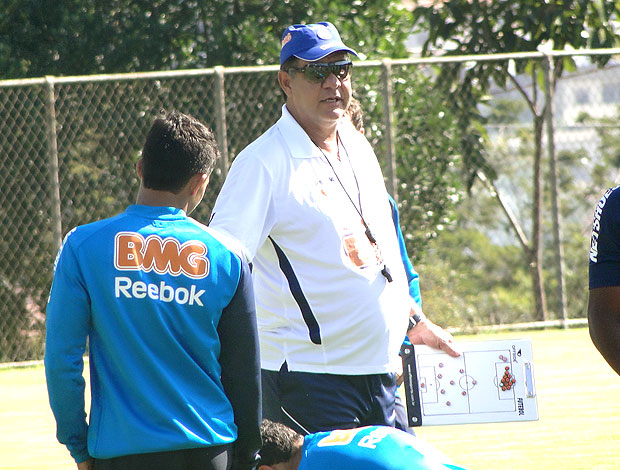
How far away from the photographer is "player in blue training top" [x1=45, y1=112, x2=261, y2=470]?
3.00 meters

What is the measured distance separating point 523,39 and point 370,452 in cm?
908

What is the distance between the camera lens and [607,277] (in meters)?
3.32

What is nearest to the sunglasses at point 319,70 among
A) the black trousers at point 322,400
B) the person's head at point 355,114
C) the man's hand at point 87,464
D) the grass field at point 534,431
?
the person's head at point 355,114

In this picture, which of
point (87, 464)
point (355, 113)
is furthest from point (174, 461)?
point (355, 113)

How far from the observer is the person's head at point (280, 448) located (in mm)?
3539

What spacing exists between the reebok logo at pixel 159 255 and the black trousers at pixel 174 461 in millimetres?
515

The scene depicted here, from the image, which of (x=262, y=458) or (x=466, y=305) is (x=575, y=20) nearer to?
(x=466, y=305)

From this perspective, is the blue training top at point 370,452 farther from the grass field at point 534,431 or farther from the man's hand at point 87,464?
the grass field at point 534,431

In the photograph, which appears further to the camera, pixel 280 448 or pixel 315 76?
pixel 315 76

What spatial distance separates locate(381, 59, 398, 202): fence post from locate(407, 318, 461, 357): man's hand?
560 cm

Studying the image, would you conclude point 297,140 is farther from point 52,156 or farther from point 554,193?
point 554,193

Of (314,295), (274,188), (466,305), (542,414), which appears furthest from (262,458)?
(466,305)

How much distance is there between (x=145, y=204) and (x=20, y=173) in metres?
6.88

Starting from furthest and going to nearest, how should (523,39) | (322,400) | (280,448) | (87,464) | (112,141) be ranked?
(523,39) < (112,141) < (322,400) < (280,448) < (87,464)
